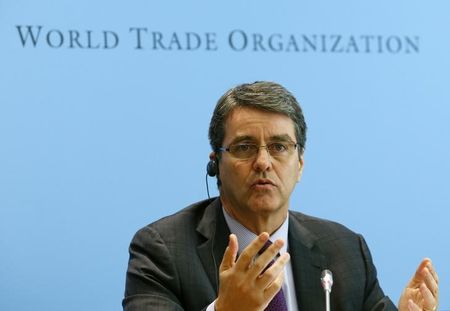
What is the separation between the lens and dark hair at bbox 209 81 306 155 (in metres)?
3.06

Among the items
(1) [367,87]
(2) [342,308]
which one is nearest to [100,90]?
(1) [367,87]

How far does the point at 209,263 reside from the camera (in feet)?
9.84

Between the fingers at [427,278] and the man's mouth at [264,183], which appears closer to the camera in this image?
the fingers at [427,278]

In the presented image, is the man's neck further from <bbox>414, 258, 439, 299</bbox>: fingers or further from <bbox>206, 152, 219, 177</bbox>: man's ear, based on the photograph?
<bbox>414, 258, 439, 299</bbox>: fingers

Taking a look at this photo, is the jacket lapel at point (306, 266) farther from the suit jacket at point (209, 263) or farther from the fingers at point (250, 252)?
the fingers at point (250, 252)

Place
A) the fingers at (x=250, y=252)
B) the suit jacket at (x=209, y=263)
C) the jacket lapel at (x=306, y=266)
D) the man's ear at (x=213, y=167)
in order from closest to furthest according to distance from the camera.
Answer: the fingers at (x=250, y=252), the suit jacket at (x=209, y=263), the jacket lapel at (x=306, y=266), the man's ear at (x=213, y=167)

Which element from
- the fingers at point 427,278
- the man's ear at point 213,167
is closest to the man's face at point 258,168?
the man's ear at point 213,167

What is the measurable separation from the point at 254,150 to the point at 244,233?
30 cm

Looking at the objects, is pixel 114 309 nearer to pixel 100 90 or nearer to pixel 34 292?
pixel 34 292

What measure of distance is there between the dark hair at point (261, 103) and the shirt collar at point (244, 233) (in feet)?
0.91

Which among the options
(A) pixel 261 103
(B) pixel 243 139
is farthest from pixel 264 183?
(A) pixel 261 103

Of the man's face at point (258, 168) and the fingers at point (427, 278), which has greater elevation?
the man's face at point (258, 168)

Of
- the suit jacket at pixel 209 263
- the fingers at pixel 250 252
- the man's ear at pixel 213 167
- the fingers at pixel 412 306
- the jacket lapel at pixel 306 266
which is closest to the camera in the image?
the fingers at pixel 250 252

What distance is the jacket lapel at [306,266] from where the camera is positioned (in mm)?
3012
